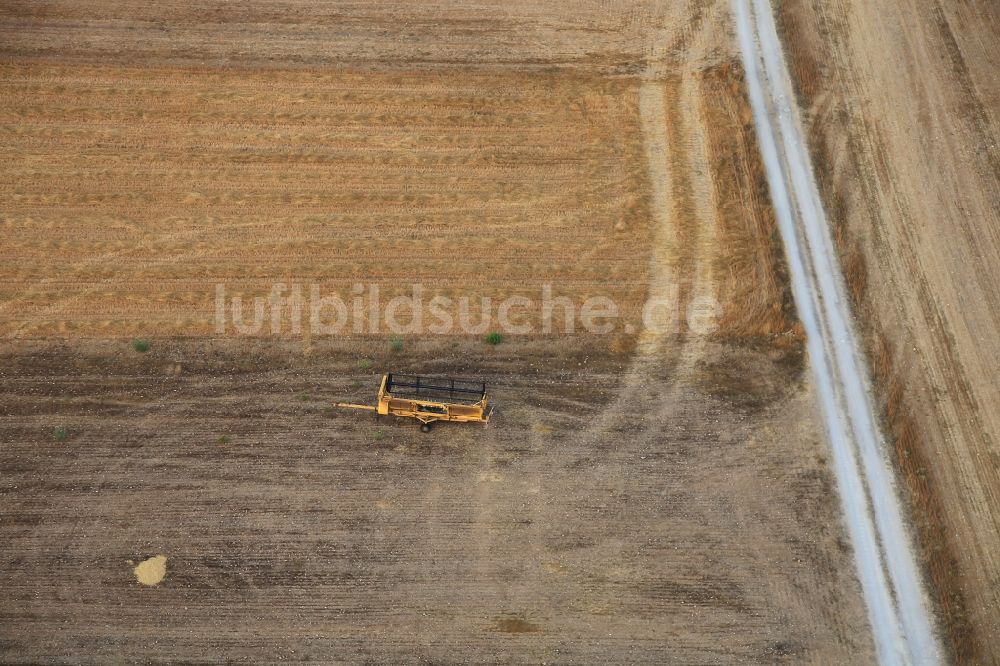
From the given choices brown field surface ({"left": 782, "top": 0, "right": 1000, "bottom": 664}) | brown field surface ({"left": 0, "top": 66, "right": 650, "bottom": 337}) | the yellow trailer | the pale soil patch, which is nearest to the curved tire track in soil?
brown field surface ({"left": 782, "top": 0, "right": 1000, "bottom": 664})

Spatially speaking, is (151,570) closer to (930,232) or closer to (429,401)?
(429,401)

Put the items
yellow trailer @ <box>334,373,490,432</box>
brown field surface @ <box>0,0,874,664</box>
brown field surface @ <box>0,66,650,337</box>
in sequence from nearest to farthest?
brown field surface @ <box>0,0,874,664</box>
yellow trailer @ <box>334,373,490,432</box>
brown field surface @ <box>0,66,650,337</box>

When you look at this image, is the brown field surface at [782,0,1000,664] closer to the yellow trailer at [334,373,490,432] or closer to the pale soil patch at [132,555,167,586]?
the yellow trailer at [334,373,490,432]

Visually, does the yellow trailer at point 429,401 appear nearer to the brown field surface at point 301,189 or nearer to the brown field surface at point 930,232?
the brown field surface at point 301,189

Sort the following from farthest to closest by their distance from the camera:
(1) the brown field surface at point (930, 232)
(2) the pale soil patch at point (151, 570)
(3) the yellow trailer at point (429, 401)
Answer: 1. (3) the yellow trailer at point (429, 401)
2. (1) the brown field surface at point (930, 232)
3. (2) the pale soil patch at point (151, 570)

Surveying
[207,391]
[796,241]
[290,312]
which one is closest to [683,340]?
[796,241]

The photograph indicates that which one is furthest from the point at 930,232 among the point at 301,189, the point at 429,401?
the point at 301,189

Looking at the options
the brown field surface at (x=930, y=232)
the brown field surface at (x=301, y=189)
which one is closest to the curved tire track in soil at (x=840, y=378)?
the brown field surface at (x=930, y=232)
